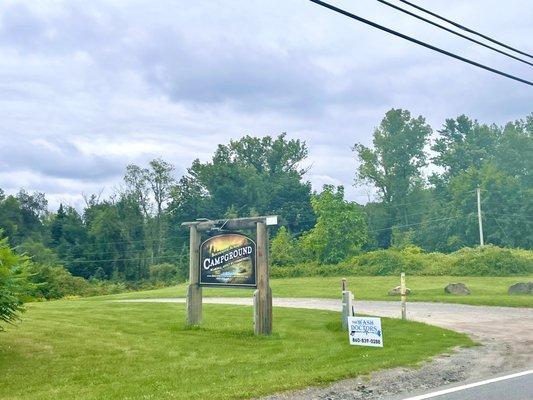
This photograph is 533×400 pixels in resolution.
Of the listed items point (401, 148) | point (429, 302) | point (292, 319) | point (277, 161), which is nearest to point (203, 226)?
point (292, 319)

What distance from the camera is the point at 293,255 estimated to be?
2557 inches

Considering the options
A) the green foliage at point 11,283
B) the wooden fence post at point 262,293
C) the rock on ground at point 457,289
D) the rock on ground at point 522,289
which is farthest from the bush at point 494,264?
the green foliage at point 11,283

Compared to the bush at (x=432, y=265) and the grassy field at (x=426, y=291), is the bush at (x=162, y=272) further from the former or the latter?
the grassy field at (x=426, y=291)

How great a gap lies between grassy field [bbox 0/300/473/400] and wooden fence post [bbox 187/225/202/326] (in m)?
0.71

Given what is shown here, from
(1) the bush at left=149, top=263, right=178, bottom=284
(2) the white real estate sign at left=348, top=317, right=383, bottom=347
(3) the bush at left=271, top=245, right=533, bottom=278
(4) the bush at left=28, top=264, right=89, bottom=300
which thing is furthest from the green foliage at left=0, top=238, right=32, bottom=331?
(1) the bush at left=149, top=263, right=178, bottom=284

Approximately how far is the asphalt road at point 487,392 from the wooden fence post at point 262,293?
22.3ft

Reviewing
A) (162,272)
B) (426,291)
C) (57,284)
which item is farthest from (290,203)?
(426,291)

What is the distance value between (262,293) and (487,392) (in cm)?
763

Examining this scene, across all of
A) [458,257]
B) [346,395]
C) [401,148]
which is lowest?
[346,395]

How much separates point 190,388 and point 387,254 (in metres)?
42.6

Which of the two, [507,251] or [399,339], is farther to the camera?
[507,251]

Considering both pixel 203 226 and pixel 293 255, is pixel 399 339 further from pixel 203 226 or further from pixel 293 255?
pixel 293 255

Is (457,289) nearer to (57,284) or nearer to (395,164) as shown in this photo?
(57,284)

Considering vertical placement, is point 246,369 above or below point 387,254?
below
